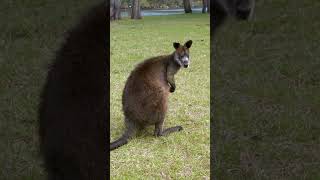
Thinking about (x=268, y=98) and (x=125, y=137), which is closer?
(x=125, y=137)

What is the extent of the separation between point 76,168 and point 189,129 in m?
1.38

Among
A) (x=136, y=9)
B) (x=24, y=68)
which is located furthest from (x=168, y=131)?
(x=136, y=9)

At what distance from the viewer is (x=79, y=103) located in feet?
8.63

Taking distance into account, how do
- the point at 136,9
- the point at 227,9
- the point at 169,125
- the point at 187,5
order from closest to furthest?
the point at 227,9 < the point at 169,125 < the point at 187,5 < the point at 136,9

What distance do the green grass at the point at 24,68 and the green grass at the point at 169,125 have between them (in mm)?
602

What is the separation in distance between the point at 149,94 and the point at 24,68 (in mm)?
2308

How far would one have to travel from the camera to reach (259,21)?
22.8 feet

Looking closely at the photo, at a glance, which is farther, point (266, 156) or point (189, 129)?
point (189, 129)

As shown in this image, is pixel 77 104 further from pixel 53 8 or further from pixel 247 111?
pixel 53 8

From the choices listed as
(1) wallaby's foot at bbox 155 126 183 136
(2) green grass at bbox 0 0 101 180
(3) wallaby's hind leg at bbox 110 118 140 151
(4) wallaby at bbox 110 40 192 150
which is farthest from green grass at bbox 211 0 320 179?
(2) green grass at bbox 0 0 101 180

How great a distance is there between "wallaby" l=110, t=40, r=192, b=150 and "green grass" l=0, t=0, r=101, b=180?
0.61 m

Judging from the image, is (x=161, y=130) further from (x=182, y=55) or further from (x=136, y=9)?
(x=136, y=9)

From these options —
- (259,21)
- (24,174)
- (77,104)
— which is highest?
(259,21)

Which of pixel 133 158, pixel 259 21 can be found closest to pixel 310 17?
pixel 259 21
